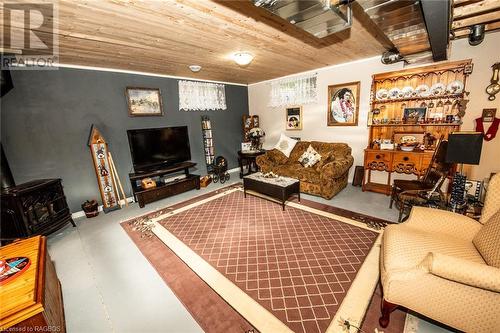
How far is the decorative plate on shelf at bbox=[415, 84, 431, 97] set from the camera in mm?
3539

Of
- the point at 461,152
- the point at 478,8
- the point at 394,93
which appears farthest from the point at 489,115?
the point at 478,8

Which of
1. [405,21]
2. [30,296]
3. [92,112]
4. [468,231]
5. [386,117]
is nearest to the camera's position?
[30,296]

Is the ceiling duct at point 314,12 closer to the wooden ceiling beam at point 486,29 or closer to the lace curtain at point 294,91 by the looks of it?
the wooden ceiling beam at point 486,29

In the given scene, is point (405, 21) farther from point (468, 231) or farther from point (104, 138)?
point (104, 138)

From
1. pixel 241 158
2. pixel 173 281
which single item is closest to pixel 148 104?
pixel 241 158

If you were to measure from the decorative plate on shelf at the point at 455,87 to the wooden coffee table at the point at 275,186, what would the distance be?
9.38 feet

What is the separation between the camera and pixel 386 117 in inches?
158

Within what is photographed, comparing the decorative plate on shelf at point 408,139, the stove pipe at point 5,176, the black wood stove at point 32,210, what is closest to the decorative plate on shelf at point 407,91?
the decorative plate on shelf at point 408,139

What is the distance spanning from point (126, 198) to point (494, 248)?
4.99m

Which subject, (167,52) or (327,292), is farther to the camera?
(167,52)

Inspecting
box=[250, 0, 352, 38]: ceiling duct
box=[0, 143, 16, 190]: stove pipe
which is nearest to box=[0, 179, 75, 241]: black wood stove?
box=[0, 143, 16, 190]: stove pipe

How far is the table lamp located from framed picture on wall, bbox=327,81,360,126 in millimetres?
2119

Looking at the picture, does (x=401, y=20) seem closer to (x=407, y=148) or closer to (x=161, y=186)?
(x=407, y=148)

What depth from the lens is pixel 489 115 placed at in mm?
3002
